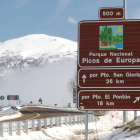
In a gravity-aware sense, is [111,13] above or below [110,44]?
above

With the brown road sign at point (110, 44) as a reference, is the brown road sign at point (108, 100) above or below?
below

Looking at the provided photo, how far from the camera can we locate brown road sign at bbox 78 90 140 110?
1570 cm

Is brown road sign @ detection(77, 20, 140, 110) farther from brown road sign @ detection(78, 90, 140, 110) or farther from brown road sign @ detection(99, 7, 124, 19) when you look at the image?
brown road sign @ detection(99, 7, 124, 19)

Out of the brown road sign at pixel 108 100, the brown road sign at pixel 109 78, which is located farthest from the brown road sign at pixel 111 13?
the brown road sign at pixel 108 100

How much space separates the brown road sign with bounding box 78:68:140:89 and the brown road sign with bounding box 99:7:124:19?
7.64 ft

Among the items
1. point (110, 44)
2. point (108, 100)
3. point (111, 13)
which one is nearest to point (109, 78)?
point (108, 100)

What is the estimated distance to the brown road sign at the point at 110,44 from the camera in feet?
51.9

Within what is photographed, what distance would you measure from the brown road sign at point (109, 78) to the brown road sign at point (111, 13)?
233 centimetres

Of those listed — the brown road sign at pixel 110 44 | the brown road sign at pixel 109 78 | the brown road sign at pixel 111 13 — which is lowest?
the brown road sign at pixel 109 78

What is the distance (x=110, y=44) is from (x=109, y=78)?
1.46 meters

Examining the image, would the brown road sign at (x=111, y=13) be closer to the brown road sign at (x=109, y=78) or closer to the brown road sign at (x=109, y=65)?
the brown road sign at (x=109, y=65)

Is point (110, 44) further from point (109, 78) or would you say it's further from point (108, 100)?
→ point (108, 100)

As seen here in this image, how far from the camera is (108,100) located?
15.8 metres

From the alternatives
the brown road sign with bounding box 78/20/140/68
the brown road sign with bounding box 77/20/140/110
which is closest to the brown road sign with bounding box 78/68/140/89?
the brown road sign with bounding box 77/20/140/110
